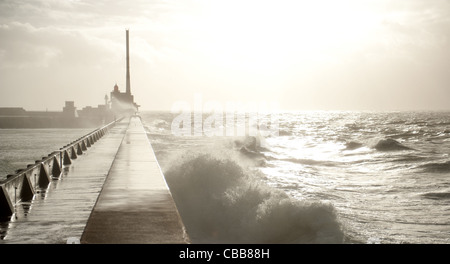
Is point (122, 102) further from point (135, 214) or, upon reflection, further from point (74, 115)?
point (135, 214)

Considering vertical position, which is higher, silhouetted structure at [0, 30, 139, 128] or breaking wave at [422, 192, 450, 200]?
silhouetted structure at [0, 30, 139, 128]

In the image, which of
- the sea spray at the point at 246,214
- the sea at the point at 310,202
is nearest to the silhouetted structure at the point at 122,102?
the sea at the point at 310,202

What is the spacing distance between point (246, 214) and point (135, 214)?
20.7ft

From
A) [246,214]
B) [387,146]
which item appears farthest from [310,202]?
[387,146]

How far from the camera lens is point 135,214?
7.42 metres

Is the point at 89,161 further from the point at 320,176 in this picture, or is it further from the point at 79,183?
the point at 320,176

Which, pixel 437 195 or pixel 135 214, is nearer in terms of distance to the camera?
pixel 135 214

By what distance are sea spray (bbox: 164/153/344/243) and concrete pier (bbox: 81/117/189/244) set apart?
2422 mm

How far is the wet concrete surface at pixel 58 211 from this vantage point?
7.19m

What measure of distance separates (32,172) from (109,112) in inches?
4268

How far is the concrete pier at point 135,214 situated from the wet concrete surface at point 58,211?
0.42 metres

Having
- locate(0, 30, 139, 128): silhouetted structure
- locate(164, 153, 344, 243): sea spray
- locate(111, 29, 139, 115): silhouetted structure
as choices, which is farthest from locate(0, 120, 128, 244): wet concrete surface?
locate(111, 29, 139, 115): silhouetted structure

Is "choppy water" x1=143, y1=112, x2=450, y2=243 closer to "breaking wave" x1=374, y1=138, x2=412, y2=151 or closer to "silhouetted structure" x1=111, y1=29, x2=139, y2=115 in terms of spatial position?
"breaking wave" x1=374, y1=138, x2=412, y2=151

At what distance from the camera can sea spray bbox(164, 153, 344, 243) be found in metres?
12.1
